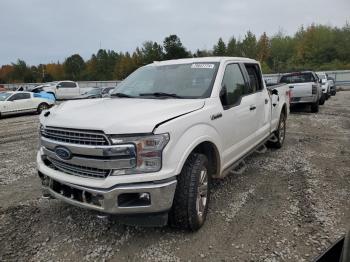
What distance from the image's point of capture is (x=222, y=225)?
375cm

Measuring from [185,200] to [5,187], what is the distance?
11.0ft

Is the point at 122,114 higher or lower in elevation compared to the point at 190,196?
higher

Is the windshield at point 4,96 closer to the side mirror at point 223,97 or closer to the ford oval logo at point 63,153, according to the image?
the ford oval logo at point 63,153

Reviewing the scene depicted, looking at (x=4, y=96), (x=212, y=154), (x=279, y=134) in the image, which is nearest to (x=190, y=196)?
(x=212, y=154)

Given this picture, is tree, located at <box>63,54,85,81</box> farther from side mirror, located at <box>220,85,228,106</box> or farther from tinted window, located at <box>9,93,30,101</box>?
side mirror, located at <box>220,85,228,106</box>

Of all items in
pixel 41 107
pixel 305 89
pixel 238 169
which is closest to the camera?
pixel 238 169

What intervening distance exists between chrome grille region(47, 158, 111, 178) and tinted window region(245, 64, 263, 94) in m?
2.90

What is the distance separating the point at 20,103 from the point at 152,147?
650 inches

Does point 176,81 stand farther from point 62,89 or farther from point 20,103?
point 62,89

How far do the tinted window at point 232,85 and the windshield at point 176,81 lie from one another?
0.70ft

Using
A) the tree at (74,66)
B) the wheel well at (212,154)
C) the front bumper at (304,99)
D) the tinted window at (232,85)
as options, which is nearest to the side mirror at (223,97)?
the tinted window at (232,85)

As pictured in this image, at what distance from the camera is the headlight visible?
2975 millimetres

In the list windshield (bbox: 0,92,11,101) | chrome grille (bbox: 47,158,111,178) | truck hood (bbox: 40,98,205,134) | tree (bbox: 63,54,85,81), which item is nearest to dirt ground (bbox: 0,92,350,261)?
chrome grille (bbox: 47,158,111,178)

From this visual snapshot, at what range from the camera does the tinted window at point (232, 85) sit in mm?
4215
